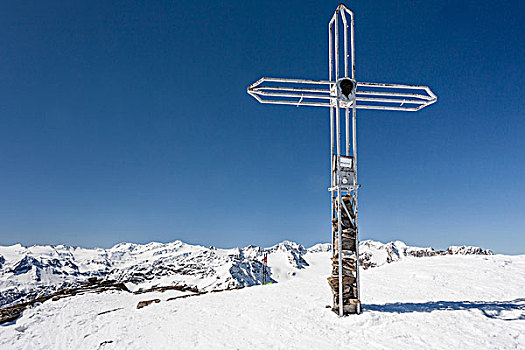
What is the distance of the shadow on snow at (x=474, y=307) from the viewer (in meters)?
10.6

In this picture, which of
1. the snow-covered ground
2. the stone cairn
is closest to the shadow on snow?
the snow-covered ground

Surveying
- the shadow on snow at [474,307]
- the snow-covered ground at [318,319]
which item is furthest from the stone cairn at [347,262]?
the shadow on snow at [474,307]

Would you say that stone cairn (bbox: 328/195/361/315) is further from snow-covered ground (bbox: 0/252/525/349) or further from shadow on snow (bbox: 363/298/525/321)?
shadow on snow (bbox: 363/298/525/321)

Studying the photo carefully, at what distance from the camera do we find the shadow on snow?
10.6 metres

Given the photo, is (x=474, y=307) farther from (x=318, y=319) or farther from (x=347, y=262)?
(x=318, y=319)

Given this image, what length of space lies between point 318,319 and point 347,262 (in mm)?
2316

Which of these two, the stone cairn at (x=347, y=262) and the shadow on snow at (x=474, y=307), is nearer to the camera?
the shadow on snow at (x=474, y=307)

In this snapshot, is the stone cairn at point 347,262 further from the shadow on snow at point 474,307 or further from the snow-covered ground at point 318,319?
the shadow on snow at point 474,307

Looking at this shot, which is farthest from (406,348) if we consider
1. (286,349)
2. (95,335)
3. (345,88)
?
(95,335)

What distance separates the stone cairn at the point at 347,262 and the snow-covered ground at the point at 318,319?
2.07ft

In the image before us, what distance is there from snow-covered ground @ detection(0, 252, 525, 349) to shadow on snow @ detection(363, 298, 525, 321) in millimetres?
33

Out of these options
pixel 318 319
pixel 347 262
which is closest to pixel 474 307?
pixel 347 262

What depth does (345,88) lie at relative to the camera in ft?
43.0

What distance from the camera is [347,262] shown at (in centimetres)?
1224
